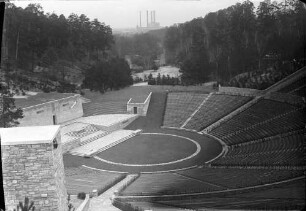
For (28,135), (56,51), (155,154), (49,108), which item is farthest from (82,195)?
(56,51)

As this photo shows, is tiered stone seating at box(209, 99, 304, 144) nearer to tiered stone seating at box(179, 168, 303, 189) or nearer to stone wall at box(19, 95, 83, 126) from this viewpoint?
tiered stone seating at box(179, 168, 303, 189)

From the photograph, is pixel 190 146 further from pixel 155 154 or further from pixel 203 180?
pixel 203 180

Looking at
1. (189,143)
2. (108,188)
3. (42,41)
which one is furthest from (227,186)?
(42,41)

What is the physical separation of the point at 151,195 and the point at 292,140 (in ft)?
17.3

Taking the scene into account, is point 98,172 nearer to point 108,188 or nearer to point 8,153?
point 108,188

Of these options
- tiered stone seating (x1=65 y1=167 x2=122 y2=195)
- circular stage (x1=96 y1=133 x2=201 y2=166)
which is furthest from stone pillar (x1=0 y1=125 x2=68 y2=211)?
circular stage (x1=96 y1=133 x2=201 y2=166)

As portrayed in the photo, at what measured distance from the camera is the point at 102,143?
12.2 metres

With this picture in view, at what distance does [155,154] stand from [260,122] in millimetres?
4027

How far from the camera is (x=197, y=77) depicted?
40.2ft

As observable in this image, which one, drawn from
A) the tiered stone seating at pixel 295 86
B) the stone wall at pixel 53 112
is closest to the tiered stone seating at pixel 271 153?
the tiered stone seating at pixel 295 86

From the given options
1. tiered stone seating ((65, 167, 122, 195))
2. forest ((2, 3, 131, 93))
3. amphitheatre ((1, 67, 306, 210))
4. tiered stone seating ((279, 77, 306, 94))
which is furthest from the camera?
forest ((2, 3, 131, 93))

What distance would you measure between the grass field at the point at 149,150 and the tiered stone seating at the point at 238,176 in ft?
4.25

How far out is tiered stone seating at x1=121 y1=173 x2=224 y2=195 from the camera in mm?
7910

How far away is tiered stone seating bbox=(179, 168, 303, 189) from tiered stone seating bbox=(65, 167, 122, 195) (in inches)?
81.9
